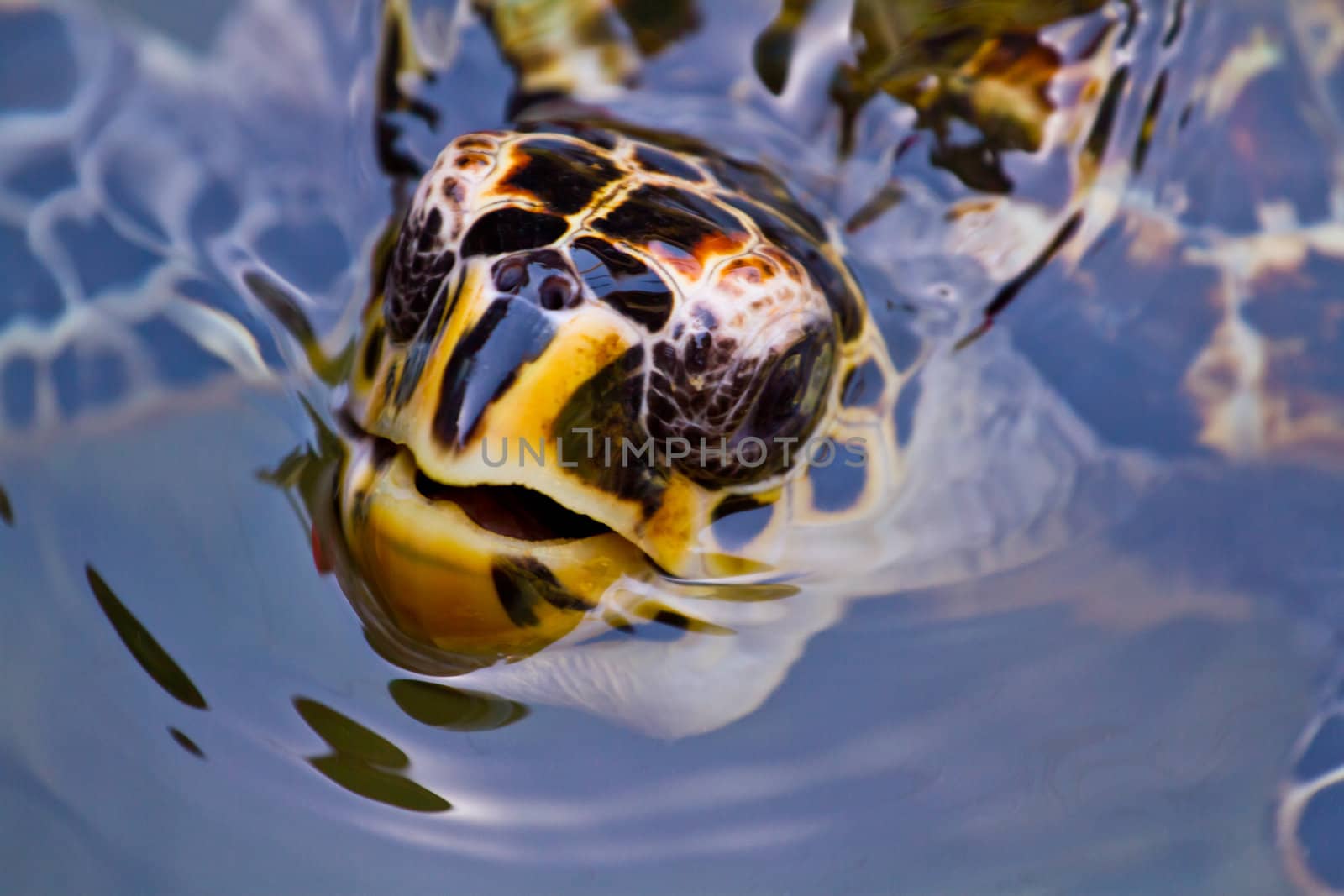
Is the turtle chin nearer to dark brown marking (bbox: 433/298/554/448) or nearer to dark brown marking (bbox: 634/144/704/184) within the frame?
dark brown marking (bbox: 433/298/554/448)

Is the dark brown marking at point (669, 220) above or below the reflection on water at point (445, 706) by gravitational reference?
above

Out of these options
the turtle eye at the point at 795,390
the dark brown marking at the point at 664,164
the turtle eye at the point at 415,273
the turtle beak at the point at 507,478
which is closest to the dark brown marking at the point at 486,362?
the turtle beak at the point at 507,478

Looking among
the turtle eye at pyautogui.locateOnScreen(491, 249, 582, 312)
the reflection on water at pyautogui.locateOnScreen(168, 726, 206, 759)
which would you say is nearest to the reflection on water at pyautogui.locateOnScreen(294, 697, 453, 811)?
the reflection on water at pyautogui.locateOnScreen(168, 726, 206, 759)

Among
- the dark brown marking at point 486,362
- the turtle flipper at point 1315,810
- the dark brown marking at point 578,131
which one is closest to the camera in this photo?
the dark brown marking at point 486,362

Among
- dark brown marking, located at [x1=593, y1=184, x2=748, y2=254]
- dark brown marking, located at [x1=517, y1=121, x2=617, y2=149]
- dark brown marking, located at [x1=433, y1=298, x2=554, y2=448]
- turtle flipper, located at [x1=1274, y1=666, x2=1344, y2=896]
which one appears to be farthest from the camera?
Answer: dark brown marking, located at [x1=517, y1=121, x2=617, y2=149]

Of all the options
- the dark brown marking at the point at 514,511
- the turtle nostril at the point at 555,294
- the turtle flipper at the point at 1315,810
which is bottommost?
the turtle flipper at the point at 1315,810

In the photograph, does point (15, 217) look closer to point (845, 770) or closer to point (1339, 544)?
point (845, 770)

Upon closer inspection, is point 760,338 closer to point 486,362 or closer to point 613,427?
point 613,427

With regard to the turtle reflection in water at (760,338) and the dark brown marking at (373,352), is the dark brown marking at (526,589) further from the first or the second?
the dark brown marking at (373,352)
